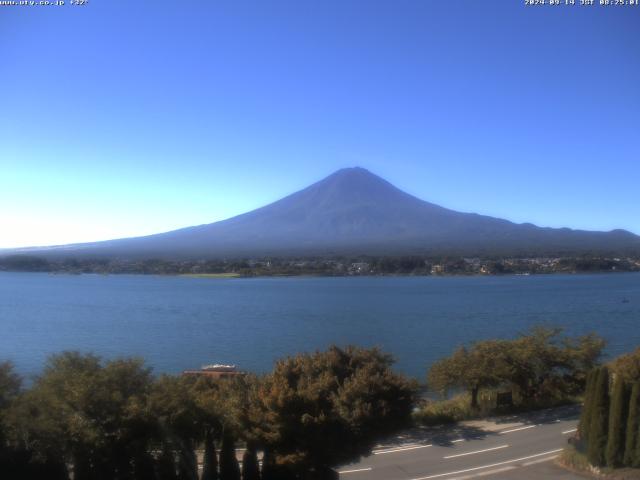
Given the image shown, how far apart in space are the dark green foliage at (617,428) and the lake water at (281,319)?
9.54 meters

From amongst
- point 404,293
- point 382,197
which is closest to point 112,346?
point 404,293

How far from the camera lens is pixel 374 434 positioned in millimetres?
6801

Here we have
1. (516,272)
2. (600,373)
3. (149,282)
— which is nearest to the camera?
(600,373)

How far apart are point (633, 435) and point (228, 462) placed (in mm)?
4716

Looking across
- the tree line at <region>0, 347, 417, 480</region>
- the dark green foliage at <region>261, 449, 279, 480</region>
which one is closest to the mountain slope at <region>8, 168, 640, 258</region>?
the tree line at <region>0, 347, 417, 480</region>

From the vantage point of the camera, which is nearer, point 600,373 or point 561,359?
point 600,373

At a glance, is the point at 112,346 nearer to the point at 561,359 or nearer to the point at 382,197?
the point at 561,359

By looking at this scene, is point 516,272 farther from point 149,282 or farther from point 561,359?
point 561,359

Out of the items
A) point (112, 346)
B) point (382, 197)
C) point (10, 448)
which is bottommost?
point (112, 346)

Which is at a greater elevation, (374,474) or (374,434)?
(374,434)

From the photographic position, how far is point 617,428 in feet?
24.1

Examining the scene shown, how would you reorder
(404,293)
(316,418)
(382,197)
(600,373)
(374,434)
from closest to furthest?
(316,418) → (374,434) → (600,373) → (404,293) → (382,197)

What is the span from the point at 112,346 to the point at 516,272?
53229 mm

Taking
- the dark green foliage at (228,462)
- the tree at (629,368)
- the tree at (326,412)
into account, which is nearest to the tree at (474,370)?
the tree at (629,368)
